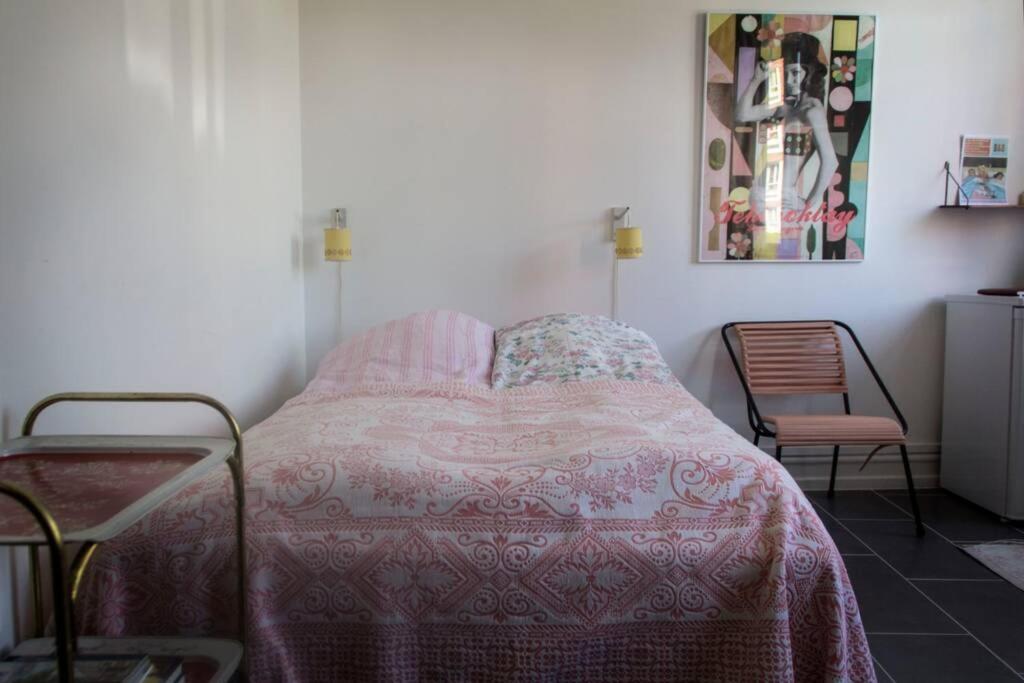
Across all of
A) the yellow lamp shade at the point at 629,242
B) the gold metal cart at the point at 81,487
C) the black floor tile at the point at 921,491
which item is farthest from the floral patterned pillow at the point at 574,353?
the black floor tile at the point at 921,491

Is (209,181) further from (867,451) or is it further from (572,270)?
(867,451)

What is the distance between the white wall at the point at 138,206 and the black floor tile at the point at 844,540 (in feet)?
7.47

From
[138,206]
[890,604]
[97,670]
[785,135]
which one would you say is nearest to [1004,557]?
[890,604]

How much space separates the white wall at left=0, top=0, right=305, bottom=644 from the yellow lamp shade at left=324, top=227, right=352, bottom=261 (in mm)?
222

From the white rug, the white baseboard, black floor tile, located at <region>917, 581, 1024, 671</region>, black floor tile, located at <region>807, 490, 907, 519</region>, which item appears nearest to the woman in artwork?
the white baseboard

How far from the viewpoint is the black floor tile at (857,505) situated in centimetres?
282

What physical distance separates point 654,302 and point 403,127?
56.2 inches

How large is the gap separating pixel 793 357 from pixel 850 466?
65 centimetres

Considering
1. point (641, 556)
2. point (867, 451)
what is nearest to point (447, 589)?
point (641, 556)

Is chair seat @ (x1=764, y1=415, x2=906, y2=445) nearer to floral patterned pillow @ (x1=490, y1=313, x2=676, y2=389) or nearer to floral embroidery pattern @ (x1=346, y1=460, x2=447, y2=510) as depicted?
floral patterned pillow @ (x1=490, y1=313, x2=676, y2=389)

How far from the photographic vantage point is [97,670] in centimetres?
100

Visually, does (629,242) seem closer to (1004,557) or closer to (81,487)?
(1004,557)

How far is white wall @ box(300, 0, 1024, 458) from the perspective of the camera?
3.00 m

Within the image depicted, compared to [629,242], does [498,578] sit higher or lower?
lower
